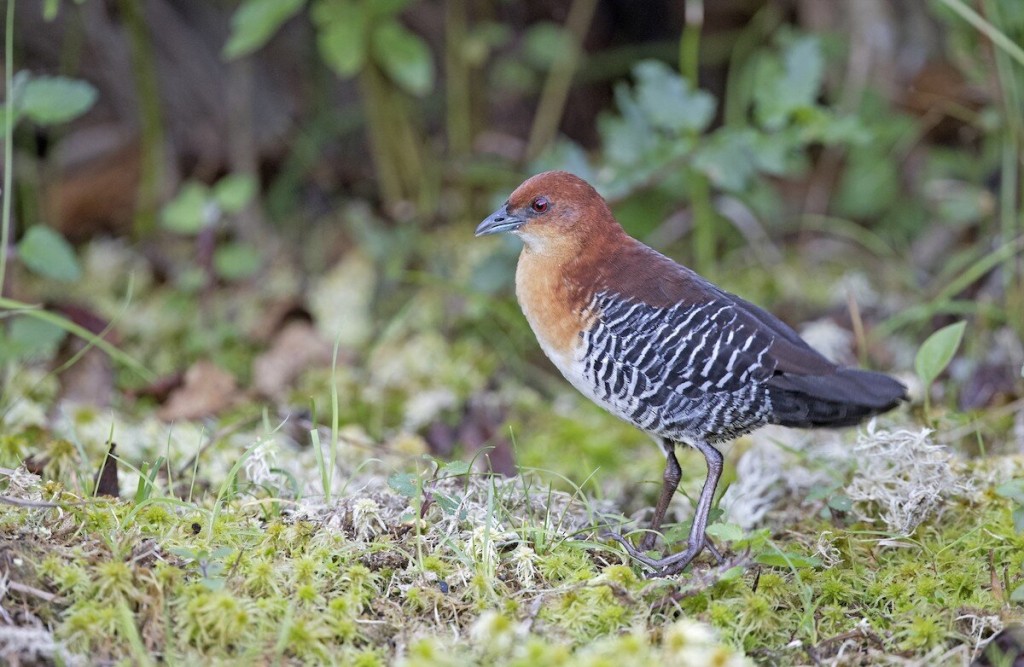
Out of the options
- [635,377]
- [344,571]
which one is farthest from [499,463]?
[344,571]

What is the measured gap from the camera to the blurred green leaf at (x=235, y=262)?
5.59 m

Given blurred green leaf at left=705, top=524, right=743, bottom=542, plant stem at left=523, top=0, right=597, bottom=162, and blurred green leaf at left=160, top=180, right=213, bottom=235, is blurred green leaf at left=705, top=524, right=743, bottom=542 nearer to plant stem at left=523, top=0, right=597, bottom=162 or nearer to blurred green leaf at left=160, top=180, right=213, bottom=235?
blurred green leaf at left=160, top=180, right=213, bottom=235

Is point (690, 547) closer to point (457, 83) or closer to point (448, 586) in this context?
point (448, 586)

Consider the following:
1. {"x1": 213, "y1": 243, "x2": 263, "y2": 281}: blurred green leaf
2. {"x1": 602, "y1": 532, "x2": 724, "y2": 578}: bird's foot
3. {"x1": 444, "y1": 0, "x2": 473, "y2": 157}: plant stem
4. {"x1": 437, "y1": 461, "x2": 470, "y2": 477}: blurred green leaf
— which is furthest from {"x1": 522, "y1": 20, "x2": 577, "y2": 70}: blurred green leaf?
{"x1": 602, "y1": 532, "x2": 724, "y2": 578}: bird's foot

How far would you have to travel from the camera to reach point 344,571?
9.19ft

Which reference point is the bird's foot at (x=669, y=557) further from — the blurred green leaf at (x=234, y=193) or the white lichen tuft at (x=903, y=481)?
the blurred green leaf at (x=234, y=193)

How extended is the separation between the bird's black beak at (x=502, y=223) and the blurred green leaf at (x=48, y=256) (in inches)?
60.8

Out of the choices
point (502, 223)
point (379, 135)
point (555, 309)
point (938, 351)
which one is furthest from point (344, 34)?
point (938, 351)

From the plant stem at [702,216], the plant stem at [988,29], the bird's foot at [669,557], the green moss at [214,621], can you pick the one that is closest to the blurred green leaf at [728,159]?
the plant stem at [702,216]

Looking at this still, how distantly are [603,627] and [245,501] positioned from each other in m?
1.20

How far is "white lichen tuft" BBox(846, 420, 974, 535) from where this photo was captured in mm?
3264

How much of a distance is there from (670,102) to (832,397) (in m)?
2.14

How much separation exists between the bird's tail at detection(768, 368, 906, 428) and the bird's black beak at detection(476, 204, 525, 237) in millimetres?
999

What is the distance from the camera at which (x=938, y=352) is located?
3.40m
